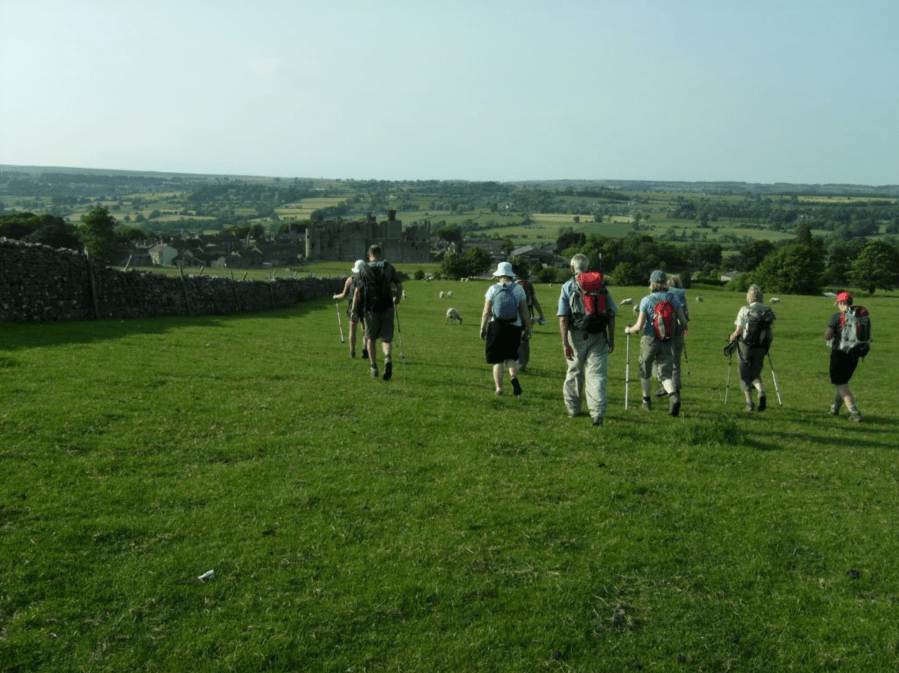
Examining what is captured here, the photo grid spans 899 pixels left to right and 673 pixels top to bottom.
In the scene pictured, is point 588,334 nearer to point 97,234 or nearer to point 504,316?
point 504,316

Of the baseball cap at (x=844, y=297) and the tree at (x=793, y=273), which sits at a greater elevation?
the baseball cap at (x=844, y=297)

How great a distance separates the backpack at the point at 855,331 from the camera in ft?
45.3

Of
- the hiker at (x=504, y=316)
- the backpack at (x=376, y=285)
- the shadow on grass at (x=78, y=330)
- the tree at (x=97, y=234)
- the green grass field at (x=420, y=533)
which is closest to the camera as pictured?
the green grass field at (x=420, y=533)

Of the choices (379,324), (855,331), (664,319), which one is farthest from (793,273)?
(379,324)

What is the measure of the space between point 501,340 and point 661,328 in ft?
9.08

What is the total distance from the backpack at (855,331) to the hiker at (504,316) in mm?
6080

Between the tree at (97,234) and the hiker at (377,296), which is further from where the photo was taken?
the tree at (97,234)

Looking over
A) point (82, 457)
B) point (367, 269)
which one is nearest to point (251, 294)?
point (367, 269)

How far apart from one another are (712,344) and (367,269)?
20911 millimetres

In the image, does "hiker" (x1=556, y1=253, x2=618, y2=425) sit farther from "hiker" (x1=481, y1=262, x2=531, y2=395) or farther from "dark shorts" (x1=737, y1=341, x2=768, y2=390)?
"dark shorts" (x1=737, y1=341, x2=768, y2=390)

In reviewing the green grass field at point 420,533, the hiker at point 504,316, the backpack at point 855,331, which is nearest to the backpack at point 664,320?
the green grass field at point 420,533

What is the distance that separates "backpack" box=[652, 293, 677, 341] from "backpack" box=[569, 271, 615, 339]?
169 centimetres

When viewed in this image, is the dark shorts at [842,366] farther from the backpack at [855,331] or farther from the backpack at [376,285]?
the backpack at [376,285]

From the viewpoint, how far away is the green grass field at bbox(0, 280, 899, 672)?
555 centimetres
